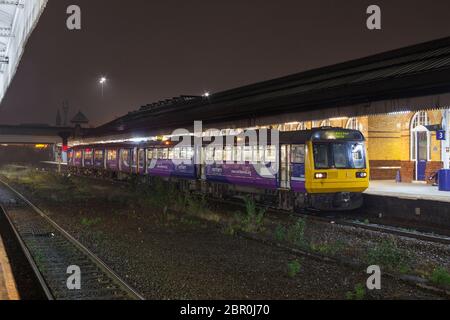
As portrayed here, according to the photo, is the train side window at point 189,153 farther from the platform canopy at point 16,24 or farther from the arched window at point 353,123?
the platform canopy at point 16,24

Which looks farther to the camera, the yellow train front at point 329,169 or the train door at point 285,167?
the train door at point 285,167

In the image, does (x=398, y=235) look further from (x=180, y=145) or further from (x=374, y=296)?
(x=180, y=145)

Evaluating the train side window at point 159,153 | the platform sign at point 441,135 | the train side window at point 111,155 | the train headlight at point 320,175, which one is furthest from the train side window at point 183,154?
the train side window at point 111,155

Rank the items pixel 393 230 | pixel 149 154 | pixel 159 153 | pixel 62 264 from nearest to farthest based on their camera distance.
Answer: pixel 62 264
pixel 393 230
pixel 159 153
pixel 149 154

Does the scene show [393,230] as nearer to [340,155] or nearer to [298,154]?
[340,155]

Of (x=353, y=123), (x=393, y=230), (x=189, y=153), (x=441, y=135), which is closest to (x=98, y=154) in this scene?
(x=189, y=153)

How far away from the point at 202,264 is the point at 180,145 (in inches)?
613

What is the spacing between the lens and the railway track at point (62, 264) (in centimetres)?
768

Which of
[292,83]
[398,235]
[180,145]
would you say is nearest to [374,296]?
[398,235]

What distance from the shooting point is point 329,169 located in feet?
52.2

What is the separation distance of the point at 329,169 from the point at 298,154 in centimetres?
107

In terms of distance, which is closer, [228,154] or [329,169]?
[329,169]

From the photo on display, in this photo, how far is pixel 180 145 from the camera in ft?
81.8

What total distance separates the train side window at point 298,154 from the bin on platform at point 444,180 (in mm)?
7214
